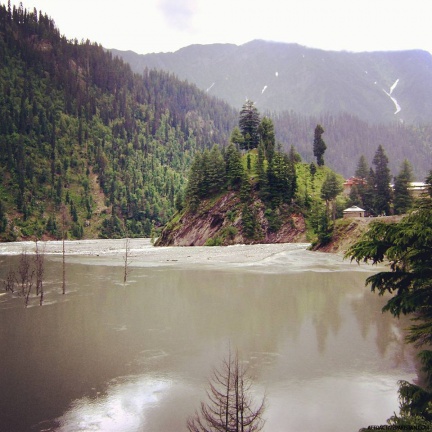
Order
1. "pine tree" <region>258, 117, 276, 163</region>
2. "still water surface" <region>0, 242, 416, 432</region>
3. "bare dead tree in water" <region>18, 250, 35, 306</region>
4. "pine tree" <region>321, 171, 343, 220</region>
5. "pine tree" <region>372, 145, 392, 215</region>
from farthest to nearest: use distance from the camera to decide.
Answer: "pine tree" <region>258, 117, 276, 163</region> < "pine tree" <region>321, 171, 343, 220</region> < "pine tree" <region>372, 145, 392, 215</region> < "bare dead tree in water" <region>18, 250, 35, 306</region> < "still water surface" <region>0, 242, 416, 432</region>

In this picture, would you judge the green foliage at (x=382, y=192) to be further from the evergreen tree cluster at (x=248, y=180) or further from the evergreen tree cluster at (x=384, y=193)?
the evergreen tree cluster at (x=248, y=180)

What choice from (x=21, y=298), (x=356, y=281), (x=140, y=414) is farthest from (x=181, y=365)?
(x=356, y=281)

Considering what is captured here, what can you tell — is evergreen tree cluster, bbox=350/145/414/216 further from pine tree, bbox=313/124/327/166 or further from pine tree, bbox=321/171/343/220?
pine tree, bbox=313/124/327/166

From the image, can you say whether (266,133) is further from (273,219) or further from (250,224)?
(250,224)

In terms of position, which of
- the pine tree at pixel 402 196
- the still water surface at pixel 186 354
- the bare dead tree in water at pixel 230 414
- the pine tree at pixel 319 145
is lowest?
the still water surface at pixel 186 354

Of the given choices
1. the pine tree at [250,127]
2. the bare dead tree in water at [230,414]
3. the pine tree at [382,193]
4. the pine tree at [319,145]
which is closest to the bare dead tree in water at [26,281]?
the bare dead tree in water at [230,414]

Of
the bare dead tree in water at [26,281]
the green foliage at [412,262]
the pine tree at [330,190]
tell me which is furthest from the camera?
the pine tree at [330,190]

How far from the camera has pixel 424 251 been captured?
551 inches

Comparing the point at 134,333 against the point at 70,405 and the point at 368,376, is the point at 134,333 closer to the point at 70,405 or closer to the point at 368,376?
the point at 70,405

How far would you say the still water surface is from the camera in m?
15.5

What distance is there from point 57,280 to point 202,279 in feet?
55.2

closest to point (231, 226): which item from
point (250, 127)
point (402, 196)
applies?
point (402, 196)

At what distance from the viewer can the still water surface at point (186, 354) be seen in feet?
50.9

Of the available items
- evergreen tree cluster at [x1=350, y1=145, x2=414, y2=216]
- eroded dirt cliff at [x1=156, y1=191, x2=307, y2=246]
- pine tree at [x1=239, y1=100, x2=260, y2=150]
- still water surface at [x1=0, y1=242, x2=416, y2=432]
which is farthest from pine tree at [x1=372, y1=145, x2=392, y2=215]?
still water surface at [x1=0, y1=242, x2=416, y2=432]
